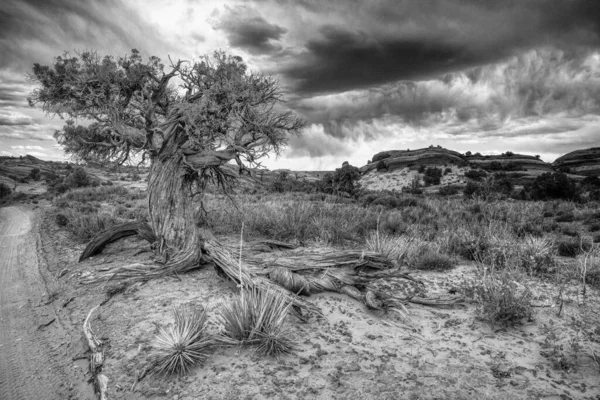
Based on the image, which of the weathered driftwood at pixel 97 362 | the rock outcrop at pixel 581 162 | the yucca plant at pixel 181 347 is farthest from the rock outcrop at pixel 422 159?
the weathered driftwood at pixel 97 362

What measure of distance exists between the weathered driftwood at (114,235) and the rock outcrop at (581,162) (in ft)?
171

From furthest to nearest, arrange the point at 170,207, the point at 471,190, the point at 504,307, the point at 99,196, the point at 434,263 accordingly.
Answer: the point at 471,190, the point at 99,196, the point at 170,207, the point at 434,263, the point at 504,307

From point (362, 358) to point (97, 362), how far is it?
124 inches

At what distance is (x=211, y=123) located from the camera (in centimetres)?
717

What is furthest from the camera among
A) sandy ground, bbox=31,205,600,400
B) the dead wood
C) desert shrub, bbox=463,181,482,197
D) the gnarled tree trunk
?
desert shrub, bbox=463,181,482,197

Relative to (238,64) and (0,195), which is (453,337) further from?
(0,195)

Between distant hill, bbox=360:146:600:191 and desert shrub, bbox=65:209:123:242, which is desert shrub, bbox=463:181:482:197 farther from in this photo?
desert shrub, bbox=65:209:123:242

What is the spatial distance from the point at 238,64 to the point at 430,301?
24.2 ft

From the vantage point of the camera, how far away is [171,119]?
23.7 ft

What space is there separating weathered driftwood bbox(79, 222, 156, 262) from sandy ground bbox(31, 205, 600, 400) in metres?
2.88

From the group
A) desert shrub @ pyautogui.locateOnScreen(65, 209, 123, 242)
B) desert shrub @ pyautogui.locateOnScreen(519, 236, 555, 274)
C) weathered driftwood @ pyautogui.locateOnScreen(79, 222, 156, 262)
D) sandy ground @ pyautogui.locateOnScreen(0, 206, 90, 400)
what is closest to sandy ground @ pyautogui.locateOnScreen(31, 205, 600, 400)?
sandy ground @ pyautogui.locateOnScreen(0, 206, 90, 400)

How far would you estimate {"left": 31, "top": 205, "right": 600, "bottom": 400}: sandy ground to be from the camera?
317 cm

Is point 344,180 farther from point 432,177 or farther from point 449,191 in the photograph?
point 432,177

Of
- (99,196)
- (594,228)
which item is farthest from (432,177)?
(99,196)
